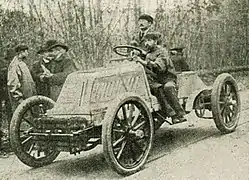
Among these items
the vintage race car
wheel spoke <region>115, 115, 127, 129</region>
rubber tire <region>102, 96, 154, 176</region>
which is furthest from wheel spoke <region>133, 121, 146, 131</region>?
rubber tire <region>102, 96, 154, 176</region>

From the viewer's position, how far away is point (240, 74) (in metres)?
8.12

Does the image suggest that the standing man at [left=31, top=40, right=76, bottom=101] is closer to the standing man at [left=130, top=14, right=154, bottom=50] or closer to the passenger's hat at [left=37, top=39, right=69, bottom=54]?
the passenger's hat at [left=37, top=39, right=69, bottom=54]

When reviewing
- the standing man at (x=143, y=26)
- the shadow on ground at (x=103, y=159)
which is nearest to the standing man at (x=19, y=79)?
the shadow on ground at (x=103, y=159)

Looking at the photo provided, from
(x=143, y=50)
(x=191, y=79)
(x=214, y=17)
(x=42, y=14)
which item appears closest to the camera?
(x=143, y=50)

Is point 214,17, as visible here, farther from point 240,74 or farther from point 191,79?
point 191,79

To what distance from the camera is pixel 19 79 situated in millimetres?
5430

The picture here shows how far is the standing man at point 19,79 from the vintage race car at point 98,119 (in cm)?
65

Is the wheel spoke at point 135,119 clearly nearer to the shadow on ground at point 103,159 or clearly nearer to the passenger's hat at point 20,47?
the shadow on ground at point 103,159

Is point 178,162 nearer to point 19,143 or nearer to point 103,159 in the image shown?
point 103,159

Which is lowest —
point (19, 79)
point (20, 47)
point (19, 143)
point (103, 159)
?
point (103, 159)

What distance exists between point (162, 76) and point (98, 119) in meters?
1.22

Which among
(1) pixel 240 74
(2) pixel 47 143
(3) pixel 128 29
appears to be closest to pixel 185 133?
(3) pixel 128 29

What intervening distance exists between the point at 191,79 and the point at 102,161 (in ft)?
5.30

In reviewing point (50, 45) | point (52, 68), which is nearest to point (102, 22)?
point (50, 45)
